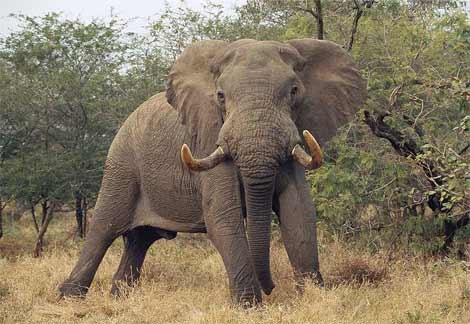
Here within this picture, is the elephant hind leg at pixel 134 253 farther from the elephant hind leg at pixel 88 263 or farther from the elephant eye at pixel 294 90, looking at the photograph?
the elephant eye at pixel 294 90

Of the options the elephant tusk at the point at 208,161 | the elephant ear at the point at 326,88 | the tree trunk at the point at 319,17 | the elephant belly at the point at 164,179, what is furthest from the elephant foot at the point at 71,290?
the tree trunk at the point at 319,17

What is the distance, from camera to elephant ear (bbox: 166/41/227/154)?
7604 mm

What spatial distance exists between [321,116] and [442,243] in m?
2.62

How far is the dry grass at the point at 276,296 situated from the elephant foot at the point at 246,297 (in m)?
0.10

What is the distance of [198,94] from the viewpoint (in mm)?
7738

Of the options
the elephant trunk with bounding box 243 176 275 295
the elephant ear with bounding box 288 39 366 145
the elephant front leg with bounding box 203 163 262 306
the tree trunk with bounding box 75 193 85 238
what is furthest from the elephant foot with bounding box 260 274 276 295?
the tree trunk with bounding box 75 193 85 238

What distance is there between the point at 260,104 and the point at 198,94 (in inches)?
38.6

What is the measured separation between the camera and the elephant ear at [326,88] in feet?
25.6

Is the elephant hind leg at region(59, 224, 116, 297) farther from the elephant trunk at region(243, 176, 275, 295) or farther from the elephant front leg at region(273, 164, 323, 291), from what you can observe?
the elephant front leg at region(273, 164, 323, 291)

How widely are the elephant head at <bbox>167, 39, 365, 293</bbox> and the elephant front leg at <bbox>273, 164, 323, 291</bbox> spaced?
174mm

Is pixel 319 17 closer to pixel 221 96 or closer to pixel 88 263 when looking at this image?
pixel 221 96

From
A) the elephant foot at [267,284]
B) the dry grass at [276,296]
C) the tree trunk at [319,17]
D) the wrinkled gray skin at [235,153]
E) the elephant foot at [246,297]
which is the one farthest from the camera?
the tree trunk at [319,17]

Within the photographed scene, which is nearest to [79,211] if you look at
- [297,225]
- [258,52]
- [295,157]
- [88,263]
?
[88,263]

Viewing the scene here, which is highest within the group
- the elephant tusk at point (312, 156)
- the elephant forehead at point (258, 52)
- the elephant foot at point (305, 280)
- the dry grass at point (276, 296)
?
the elephant forehead at point (258, 52)
